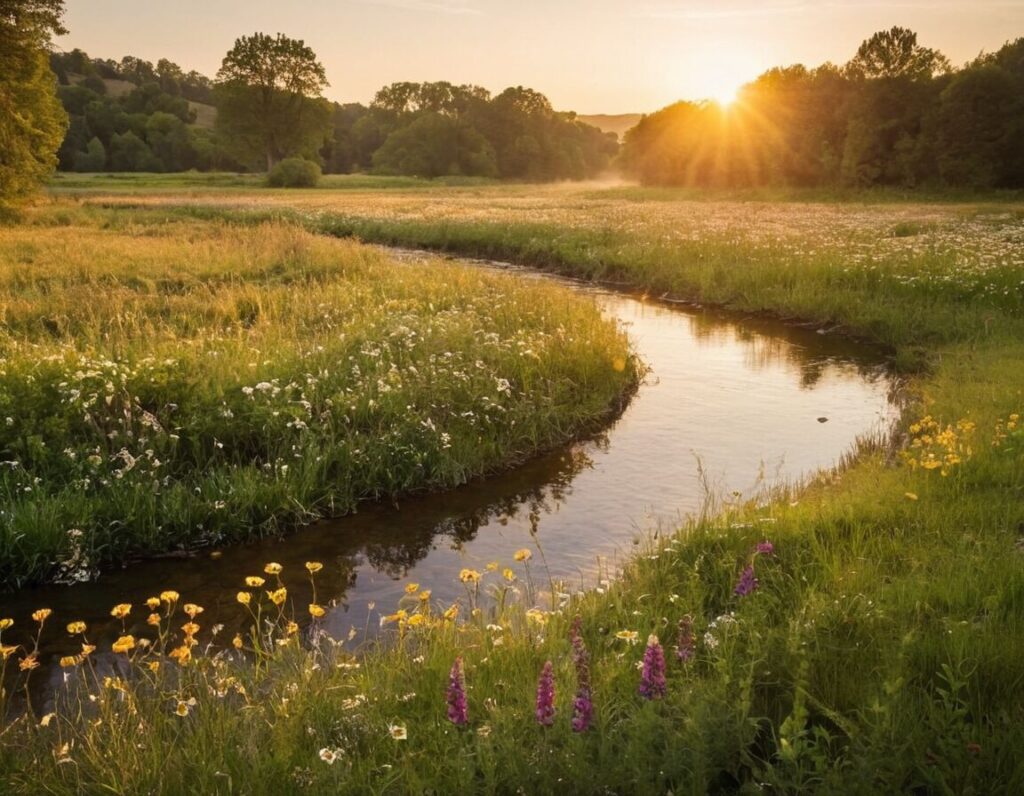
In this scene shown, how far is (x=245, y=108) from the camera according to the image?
3578 inches

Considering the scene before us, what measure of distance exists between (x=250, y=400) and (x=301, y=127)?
9190cm

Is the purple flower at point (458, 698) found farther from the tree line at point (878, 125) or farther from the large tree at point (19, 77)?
the tree line at point (878, 125)

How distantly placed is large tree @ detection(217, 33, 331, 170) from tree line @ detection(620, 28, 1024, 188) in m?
44.9

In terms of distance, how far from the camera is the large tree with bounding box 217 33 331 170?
9000 centimetres

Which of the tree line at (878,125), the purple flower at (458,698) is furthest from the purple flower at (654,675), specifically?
the tree line at (878,125)

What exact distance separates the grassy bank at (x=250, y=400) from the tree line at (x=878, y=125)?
50.8 m

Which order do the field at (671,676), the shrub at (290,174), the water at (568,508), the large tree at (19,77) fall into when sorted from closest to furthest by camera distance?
Result: the field at (671,676), the water at (568,508), the large tree at (19,77), the shrub at (290,174)

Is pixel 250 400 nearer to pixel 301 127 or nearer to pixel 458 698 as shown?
pixel 458 698

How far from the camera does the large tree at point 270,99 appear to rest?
90.0 meters

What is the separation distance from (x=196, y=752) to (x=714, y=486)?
6416 millimetres

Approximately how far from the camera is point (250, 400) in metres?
9.16

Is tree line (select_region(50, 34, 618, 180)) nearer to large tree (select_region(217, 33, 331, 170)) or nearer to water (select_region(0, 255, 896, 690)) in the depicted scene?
large tree (select_region(217, 33, 331, 170))

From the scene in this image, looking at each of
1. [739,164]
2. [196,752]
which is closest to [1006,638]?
[196,752]

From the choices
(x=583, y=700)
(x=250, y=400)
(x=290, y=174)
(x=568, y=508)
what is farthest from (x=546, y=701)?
(x=290, y=174)
